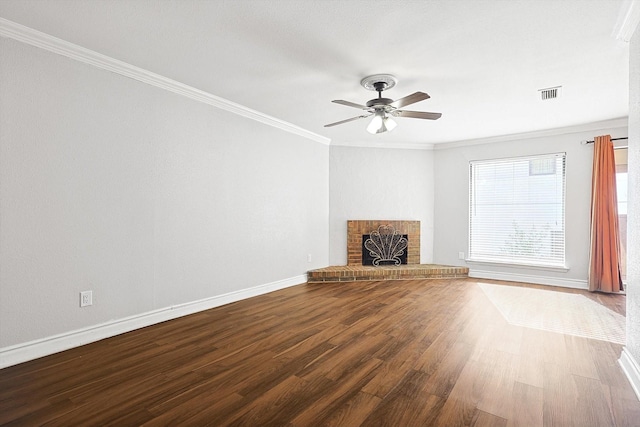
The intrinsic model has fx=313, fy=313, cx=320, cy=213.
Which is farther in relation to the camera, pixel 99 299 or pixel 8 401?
pixel 99 299

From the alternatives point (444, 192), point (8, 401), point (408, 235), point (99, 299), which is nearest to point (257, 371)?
point (8, 401)

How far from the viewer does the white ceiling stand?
2152 millimetres

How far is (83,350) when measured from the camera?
8.48ft

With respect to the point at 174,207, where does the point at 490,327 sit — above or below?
below

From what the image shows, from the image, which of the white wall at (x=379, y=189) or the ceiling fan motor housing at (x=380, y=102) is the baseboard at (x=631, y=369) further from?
the white wall at (x=379, y=189)

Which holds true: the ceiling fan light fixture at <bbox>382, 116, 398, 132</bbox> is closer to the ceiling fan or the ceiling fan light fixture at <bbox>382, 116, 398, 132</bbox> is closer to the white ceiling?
the ceiling fan

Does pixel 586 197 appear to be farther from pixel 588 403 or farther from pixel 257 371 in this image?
pixel 257 371

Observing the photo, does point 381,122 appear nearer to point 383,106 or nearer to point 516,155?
point 383,106

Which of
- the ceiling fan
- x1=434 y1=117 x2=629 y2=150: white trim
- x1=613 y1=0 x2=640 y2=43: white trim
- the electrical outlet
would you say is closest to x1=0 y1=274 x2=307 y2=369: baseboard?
the electrical outlet

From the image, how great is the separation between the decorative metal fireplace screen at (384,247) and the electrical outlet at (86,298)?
436 cm

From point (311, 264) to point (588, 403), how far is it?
3.99 meters

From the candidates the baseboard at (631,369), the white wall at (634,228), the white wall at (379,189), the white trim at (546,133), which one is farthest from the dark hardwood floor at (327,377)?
the white trim at (546,133)

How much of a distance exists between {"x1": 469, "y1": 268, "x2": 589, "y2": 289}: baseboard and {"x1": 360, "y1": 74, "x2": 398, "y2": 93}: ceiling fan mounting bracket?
13.5ft

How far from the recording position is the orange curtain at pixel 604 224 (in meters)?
4.57
